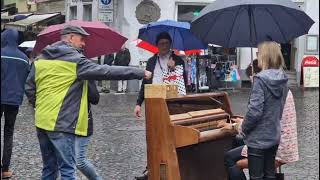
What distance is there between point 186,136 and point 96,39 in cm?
164

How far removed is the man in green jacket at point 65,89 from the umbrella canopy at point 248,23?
1.48 meters

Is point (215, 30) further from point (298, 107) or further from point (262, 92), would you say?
point (298, 107)

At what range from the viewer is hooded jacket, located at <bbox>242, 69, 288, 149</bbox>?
4926 mm

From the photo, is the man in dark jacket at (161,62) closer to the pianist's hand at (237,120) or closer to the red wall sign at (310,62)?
the pianist's hand at (237,120)

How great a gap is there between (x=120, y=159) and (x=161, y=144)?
2.92 m

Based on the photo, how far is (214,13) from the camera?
6.14 metres

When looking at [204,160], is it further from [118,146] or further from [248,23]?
[118,146]

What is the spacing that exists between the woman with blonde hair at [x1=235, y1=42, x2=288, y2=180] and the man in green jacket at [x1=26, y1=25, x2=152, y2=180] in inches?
34.8

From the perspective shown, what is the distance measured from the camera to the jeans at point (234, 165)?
5.52 m

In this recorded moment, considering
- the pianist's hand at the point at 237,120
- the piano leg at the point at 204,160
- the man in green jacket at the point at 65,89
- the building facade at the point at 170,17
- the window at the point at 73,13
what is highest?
the window at the point at 73,13

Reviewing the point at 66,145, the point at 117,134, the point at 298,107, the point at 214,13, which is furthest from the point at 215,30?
the point at 298,107

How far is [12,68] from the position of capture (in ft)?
21.9

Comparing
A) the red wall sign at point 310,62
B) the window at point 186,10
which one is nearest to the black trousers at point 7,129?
the window at point 186,10

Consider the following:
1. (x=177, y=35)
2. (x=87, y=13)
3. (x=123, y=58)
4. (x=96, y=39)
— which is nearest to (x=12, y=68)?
(x=96, y=39)
